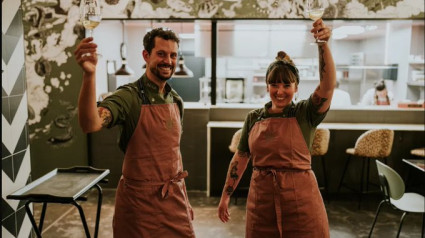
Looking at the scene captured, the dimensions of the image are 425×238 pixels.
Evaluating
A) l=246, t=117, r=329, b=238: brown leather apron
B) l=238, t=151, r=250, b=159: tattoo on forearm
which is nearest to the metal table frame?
l=238, t=151, r=250, b=159: tattoo on forearm

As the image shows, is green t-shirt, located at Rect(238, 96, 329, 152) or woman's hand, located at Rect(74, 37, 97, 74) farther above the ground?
woman's hand, located at Rect(74, 37, 97, 74)

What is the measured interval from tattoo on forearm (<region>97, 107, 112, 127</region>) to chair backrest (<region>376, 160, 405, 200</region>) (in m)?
2.28

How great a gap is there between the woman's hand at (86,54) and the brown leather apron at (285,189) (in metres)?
1.03

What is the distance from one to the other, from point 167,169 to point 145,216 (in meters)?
0.25

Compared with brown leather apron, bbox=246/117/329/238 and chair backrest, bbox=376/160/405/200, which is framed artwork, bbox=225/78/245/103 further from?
brown leather apron, bbox=246/117/329/238

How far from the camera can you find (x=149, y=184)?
2.02m

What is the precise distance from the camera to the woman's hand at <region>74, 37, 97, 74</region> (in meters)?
1.39

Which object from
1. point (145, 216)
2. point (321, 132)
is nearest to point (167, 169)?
point (145, 216)

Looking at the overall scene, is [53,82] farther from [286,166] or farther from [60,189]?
[286,166]

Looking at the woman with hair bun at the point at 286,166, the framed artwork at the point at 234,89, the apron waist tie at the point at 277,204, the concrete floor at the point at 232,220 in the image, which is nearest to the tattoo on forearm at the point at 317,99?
the woman with hair bun at the point at 286,166

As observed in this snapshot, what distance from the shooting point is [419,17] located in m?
4.89

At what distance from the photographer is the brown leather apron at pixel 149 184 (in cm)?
201

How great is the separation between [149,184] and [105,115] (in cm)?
46

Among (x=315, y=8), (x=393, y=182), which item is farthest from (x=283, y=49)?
(x=315, y=8)
